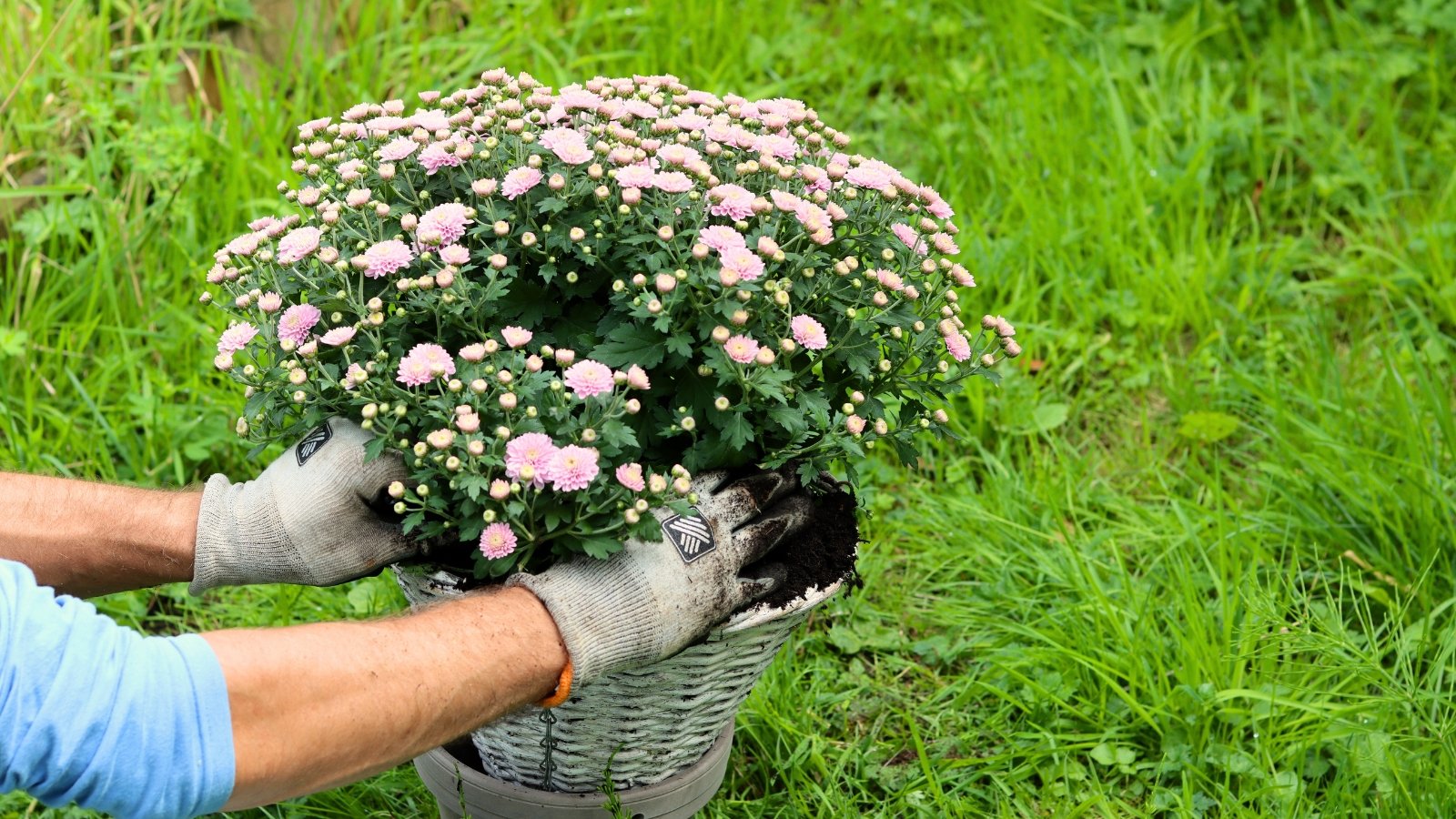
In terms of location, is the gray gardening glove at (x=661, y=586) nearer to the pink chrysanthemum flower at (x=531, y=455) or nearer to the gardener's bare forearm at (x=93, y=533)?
the pink chrysanthemum flower at (x=531, y=455)

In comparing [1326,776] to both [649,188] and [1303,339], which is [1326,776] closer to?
[1303,339]

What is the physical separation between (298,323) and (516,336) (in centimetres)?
29

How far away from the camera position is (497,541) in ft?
5.10

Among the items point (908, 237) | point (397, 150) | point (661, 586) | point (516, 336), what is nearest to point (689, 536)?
point (661, 586)

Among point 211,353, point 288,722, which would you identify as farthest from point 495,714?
point 211,353

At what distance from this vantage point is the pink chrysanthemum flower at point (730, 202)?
1.68 metres

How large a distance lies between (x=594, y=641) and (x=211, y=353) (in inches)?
73.2

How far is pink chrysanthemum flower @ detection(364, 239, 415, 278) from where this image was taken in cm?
165

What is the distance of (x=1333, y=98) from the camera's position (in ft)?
12.8

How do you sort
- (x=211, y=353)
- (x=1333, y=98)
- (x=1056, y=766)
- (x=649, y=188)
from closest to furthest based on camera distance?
(x=649, y=188) → (x=1056, y=766) → (x=211, y=353) → (x=1333, y=98)

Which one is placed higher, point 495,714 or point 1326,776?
point 495,714

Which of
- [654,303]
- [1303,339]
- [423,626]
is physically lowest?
[1303,339]

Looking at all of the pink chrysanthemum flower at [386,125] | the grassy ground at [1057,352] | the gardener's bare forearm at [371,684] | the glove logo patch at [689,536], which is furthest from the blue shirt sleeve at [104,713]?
the grassy ground at [1057,352]

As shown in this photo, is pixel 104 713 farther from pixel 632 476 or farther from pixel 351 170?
pixel 351 170
